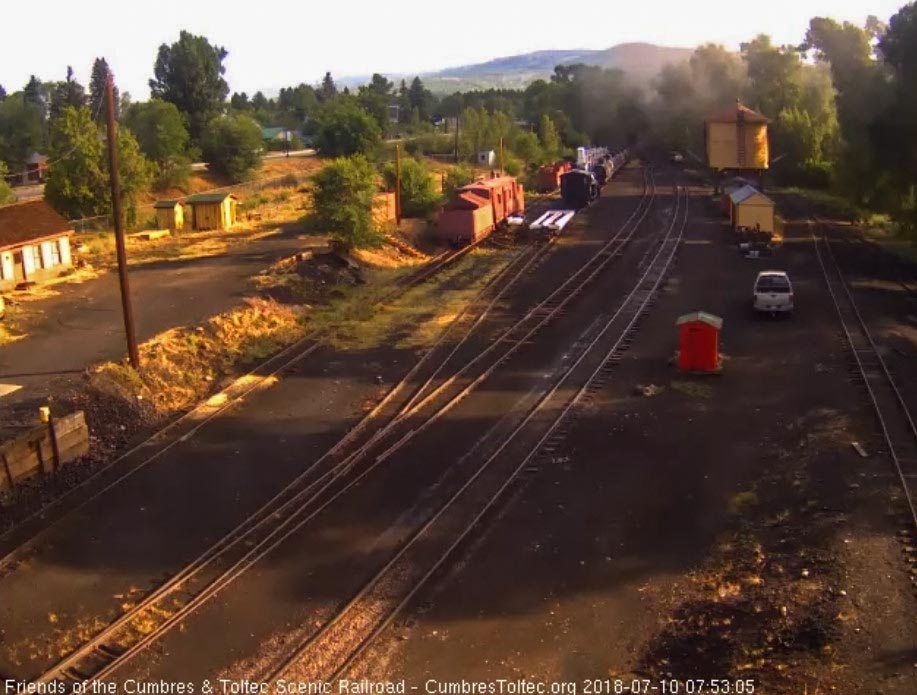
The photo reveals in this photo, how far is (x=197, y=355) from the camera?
22.1 metres

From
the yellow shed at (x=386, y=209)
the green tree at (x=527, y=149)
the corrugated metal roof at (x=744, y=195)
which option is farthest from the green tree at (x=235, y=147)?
the corrugated metal roof at (x=744, y=195)

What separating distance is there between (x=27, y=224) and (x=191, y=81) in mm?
60392

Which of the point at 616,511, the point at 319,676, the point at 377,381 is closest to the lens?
the point at 319,676

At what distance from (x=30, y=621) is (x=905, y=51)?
33754 mm

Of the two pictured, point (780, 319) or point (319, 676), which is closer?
point (319, 676)

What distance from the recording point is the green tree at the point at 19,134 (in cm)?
8319

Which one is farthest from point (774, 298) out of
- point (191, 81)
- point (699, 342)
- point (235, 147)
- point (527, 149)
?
point (191, 81)

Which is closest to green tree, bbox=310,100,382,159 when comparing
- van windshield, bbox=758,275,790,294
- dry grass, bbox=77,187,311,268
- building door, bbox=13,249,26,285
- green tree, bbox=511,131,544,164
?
green tree, bbox=511,131,544,164

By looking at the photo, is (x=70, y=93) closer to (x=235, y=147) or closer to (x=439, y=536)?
(x=235, y=147)

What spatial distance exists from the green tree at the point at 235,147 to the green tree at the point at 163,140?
6.41 m

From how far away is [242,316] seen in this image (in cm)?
2528

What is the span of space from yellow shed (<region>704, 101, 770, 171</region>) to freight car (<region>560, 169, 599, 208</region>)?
969 centimetres

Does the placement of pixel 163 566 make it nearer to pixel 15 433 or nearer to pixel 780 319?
pixel 15 433

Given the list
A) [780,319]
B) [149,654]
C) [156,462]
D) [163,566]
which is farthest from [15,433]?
[780,319]
